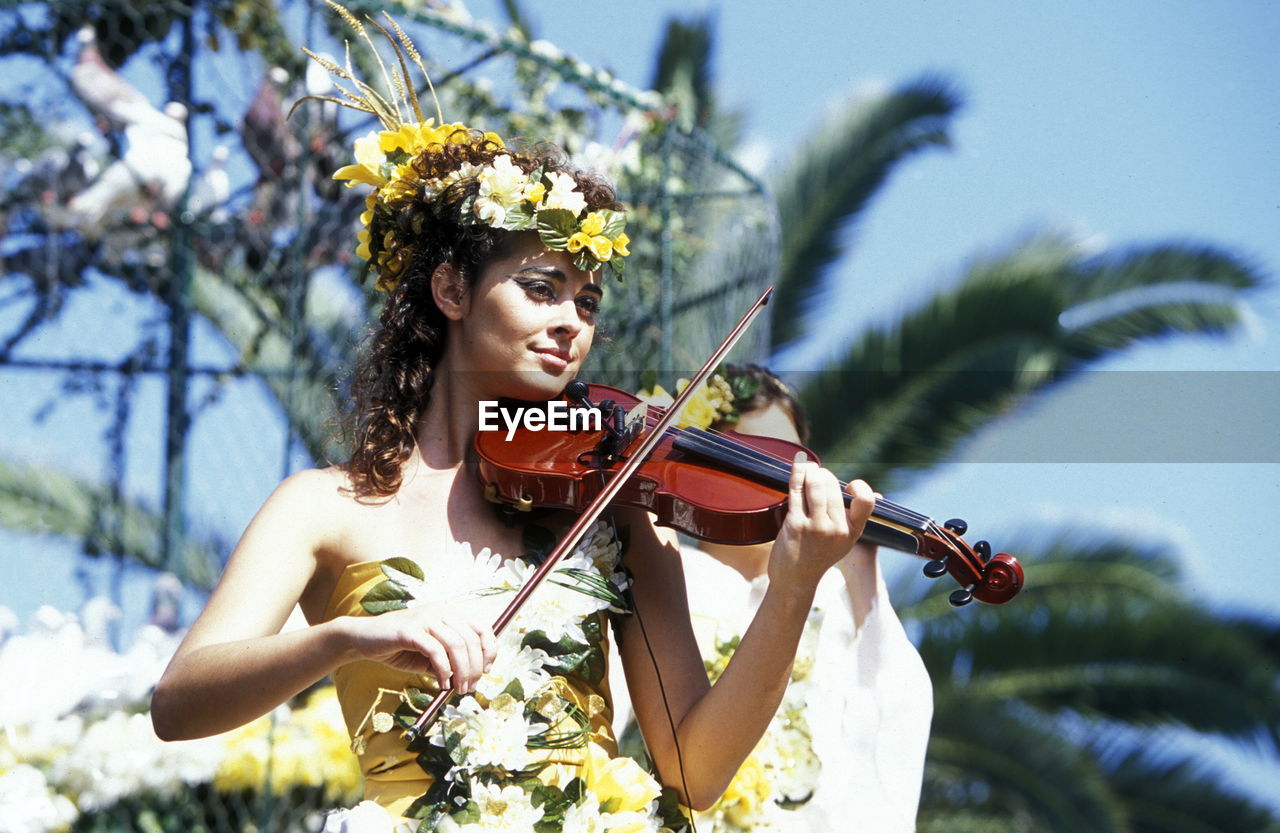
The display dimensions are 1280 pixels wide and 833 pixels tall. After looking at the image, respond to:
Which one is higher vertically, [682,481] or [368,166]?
[368,166]

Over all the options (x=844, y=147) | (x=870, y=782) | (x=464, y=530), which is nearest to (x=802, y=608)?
(x=464, y=530)

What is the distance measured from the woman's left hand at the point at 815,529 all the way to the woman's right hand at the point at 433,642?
1.43ft

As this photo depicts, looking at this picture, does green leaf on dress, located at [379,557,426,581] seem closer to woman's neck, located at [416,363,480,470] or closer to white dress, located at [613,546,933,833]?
woman's neck, located at [416,363,480,470]

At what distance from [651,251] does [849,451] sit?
397cm

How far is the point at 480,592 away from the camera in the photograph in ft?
7.02

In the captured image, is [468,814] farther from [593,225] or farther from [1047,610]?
[1047,610]

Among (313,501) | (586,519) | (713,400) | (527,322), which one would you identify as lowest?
(713,400)

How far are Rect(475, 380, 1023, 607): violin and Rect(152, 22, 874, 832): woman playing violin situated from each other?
0.07 metres

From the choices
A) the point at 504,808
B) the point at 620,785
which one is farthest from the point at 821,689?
the point at 504,808

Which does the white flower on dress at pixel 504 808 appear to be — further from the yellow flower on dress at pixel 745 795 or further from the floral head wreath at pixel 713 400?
the floral head wreath at pixel 713 400

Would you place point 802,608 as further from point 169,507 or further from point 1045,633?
point 1045,633

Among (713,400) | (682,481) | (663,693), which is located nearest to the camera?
(663,693)

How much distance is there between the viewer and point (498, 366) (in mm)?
2311

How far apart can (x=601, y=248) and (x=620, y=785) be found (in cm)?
82
